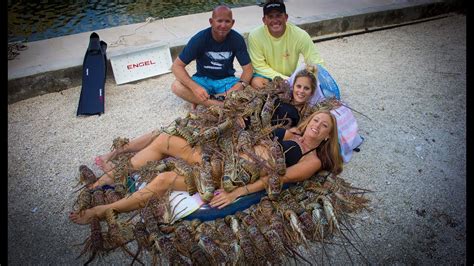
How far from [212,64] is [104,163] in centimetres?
205

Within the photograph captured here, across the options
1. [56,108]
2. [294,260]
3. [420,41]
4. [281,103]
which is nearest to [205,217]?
[294,260]

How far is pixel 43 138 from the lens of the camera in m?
4.32

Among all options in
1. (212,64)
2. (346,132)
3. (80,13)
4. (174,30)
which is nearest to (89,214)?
(212,64)

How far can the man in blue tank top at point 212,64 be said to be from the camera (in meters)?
4.48

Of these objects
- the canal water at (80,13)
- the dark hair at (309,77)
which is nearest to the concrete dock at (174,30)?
the canal water at (80,13)

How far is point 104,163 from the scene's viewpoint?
12.1ft

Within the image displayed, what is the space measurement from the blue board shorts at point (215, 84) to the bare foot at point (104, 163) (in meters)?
1.76

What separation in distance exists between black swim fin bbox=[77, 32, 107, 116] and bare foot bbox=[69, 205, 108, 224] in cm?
206

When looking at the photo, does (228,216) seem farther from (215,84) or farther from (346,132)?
(215,84)

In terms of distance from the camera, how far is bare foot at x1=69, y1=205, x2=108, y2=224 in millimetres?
3058

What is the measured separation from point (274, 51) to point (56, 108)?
11.2 ft

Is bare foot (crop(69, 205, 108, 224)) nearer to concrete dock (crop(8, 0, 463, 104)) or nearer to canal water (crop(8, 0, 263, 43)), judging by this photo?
concrete dock (crop(8, 0, 463, 104))

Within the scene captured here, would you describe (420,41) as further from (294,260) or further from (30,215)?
(30,215)

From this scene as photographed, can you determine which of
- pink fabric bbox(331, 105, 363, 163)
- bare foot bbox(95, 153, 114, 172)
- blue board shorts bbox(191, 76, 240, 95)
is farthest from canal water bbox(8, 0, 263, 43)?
pink fabric bbox(331, 105, 363, 163)
